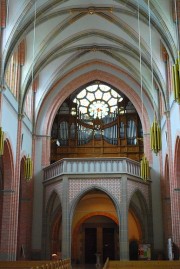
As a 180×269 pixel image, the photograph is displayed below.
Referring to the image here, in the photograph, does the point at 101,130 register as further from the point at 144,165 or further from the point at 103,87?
the point at 144,165

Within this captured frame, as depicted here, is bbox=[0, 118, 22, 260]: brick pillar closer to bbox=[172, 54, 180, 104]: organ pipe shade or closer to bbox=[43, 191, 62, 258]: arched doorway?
bbox=[43, 191, 62, 258]: arched doorway

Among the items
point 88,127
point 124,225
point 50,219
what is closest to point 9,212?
point 50,219

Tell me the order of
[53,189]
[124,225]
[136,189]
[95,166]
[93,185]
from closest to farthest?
[124,225], [93,185], [95,166], [136,189], [53,189]

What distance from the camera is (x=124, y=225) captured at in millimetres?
20984

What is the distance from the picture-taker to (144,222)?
24047mm

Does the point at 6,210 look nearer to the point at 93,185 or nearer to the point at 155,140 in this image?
the point at 93,185

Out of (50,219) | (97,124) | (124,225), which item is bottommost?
(124,225)

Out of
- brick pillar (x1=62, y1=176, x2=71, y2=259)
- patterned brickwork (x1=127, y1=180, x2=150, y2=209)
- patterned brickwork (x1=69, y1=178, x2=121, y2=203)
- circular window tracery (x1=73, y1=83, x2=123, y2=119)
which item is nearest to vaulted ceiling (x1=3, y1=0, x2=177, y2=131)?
circular window tracery (x1=73, y1=83, x2=123, y2=119)

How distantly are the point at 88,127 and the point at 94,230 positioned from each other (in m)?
7.61

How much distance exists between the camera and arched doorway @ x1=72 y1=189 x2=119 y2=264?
28500 mm

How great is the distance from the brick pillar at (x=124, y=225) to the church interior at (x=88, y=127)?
0.05 metres

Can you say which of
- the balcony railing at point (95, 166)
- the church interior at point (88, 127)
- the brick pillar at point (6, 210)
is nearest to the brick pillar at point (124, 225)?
the church interior at point (88, 127)

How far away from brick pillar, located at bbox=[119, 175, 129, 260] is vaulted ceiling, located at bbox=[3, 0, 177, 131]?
5.19 metres

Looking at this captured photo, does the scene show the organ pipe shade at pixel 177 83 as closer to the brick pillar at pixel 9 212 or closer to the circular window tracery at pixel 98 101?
the brick pillar at pixel 9 212
